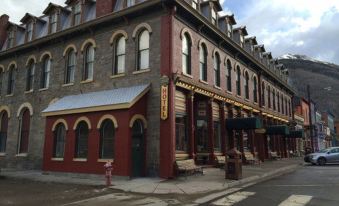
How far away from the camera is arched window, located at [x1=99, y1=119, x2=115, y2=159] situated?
17.2 m

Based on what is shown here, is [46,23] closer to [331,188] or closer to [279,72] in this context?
[331,188]

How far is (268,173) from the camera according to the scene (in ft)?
62.1

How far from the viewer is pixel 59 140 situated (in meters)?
19.8

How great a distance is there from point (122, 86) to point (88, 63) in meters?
3.72

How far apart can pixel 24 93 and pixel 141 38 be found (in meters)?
11.3

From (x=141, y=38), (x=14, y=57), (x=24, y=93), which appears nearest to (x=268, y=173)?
(x=141, y=38)

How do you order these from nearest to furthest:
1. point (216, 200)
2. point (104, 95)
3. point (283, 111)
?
point (216, 200), point (104, 95), point (283, 111)

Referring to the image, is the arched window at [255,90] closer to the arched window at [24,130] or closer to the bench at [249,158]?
the bench at [249,158]

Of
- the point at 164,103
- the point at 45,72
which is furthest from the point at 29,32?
the point at 164,103

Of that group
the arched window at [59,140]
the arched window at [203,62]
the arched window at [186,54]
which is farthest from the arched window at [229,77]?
the arched window at [59,140]

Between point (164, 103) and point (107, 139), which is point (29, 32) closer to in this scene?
point (107, 139)

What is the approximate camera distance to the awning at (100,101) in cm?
1655

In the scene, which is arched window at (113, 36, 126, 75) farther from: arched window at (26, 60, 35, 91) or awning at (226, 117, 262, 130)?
arched window at (26, 60, 35, 91)

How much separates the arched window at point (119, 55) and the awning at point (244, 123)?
8.18 meters
